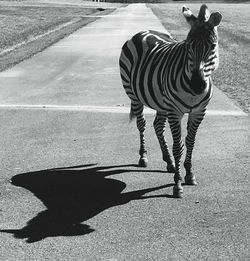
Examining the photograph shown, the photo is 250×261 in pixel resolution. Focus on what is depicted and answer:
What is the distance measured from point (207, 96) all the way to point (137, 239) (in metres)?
2.07

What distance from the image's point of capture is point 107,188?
297 inches

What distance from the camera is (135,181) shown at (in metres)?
7.77

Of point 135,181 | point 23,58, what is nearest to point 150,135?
point 135,181

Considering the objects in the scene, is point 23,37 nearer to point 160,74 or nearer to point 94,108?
point 94,108

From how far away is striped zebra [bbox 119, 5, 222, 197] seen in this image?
21.4ft

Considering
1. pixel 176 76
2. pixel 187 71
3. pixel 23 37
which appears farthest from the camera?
pixel 23 37

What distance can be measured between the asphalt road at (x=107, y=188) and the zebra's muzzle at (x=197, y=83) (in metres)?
1.29

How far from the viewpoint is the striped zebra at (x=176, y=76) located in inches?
257

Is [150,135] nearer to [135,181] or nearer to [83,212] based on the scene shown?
[135,181]

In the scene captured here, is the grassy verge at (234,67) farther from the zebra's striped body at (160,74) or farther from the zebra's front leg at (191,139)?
the zebra's front leg at (191,139)

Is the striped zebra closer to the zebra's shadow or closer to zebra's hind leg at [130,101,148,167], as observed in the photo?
zebra's hind leg at [130,101,148,167]

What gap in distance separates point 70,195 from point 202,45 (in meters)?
2.33

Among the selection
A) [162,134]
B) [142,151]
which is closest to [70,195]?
[142,151]

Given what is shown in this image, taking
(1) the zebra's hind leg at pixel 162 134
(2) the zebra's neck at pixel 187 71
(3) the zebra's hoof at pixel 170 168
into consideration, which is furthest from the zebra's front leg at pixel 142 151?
(2) the zebra's neck at pixel 187 71
